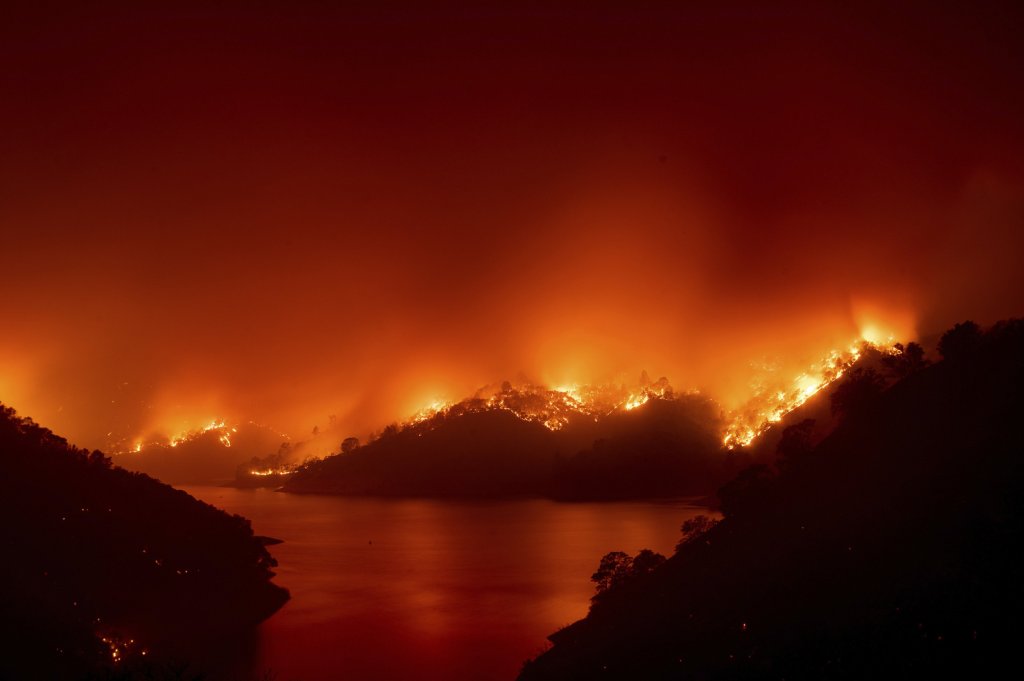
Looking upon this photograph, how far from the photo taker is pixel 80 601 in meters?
29.7

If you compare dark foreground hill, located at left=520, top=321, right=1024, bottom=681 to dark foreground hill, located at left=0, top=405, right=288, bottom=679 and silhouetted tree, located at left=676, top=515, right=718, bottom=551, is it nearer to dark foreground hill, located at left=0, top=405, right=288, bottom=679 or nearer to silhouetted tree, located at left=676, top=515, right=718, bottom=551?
silhouetted tree, located at left=676, top=515, right=718, bottom=551

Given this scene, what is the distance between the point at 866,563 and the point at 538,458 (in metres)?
134

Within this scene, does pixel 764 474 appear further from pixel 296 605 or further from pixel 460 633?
pixel 296 605

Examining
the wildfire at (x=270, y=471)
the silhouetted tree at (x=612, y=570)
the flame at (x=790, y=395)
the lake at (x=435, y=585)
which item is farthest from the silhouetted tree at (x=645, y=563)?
the wildfire at (x=270, y=471)

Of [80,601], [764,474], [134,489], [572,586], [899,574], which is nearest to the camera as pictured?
[899,574]

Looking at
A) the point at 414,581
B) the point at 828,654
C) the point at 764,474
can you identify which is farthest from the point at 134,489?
the point at 828,654

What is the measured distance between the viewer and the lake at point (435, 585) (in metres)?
33.6

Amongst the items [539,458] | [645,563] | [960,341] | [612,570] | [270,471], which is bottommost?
[612,570]

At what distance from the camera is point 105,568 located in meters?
33.1

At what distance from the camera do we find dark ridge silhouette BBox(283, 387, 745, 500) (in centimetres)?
12838

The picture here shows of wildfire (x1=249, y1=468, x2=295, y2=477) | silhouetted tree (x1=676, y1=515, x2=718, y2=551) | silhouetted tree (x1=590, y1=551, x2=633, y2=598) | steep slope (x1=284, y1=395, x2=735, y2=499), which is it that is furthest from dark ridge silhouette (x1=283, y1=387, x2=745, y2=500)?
silhouetted tree (x1=590, y1=551, x2=633, y2=598)

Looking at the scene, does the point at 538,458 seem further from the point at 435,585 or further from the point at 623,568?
the point at 623,568

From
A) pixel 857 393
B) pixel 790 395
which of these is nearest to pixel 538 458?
pixel 790 395

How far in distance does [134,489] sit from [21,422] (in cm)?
709
